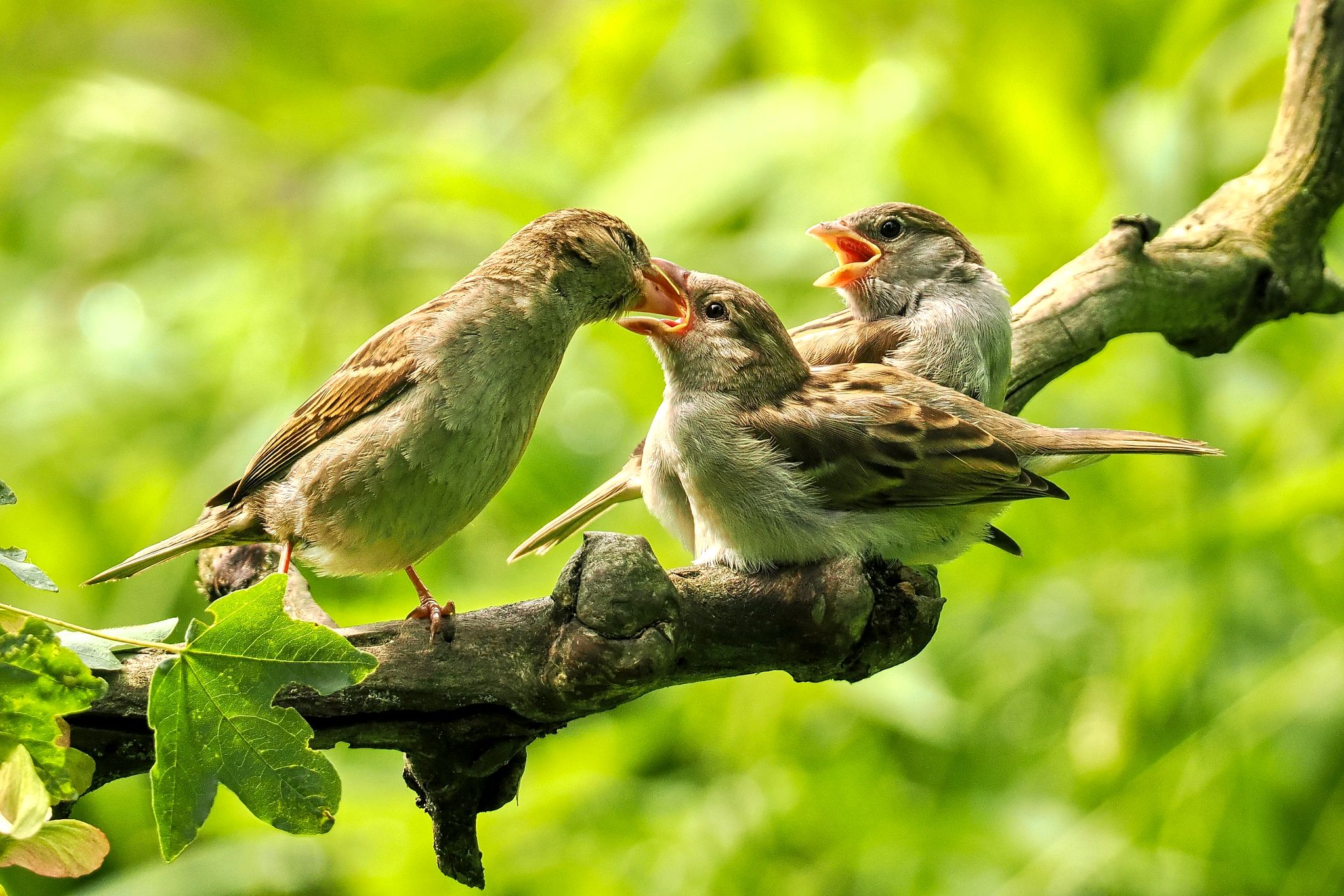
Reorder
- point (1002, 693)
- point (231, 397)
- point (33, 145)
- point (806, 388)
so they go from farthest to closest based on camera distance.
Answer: point (33, 145) < point (231, 397) < point (1002, 693) < point (806, 388)

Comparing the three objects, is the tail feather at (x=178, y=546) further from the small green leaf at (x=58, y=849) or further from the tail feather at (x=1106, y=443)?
the tail feather at (x=1106, y=443)

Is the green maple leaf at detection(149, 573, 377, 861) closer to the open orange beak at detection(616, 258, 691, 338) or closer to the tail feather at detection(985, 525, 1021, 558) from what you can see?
the open orange beak at detection(616, 258, 691, 338)

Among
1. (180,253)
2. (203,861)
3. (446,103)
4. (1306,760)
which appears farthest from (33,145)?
(1306,760)

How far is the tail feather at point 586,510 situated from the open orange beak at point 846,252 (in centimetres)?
79

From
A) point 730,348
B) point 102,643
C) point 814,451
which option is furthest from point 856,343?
point 102,643

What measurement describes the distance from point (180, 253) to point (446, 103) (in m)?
2.35

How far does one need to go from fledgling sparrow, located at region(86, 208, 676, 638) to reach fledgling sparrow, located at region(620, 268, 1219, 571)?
10.7 inches

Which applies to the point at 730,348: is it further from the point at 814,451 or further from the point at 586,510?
the point at 586,510

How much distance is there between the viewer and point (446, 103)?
9.42 meters

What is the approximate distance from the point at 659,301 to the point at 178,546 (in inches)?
51.6

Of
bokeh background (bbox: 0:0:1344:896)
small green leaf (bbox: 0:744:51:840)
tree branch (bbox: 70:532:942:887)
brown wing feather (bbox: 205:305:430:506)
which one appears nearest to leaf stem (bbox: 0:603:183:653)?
small green leaf (bbox: 0:744:51:840)

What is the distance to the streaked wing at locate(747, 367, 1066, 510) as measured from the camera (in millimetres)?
2795

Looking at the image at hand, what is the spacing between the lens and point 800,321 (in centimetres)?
541

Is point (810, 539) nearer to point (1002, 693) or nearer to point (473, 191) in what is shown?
point (1002, 693)
